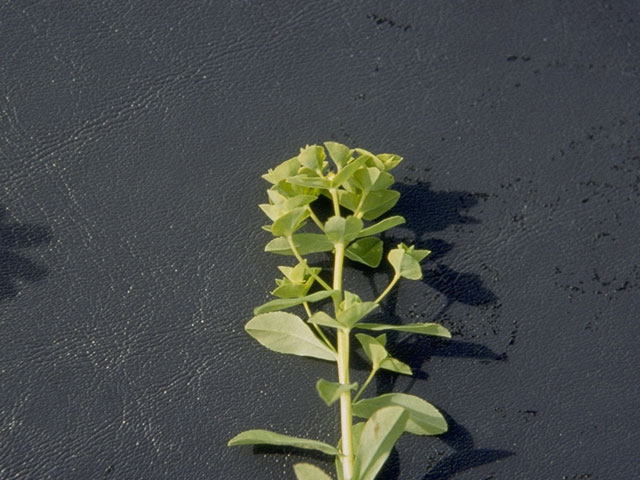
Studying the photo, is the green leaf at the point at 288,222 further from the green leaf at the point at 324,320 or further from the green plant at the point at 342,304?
the green leaf at the point at 324,320

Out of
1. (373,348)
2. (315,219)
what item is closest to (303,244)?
(315,219)


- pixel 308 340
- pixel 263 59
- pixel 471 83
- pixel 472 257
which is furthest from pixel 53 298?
pixel 471 83

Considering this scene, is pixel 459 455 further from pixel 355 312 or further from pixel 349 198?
pixel 349 198

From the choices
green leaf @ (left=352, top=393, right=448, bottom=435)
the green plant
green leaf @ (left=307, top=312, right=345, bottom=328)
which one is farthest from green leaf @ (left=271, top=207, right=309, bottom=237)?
green leaf @ (left=352, top=393, right=448, bottom=435)

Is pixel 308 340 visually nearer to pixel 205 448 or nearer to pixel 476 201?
pixel 205 448

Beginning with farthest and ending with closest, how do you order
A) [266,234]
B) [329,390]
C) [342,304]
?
[266,234]
[342,304]
[329,390]

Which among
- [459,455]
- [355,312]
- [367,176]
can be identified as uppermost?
[367,176]
